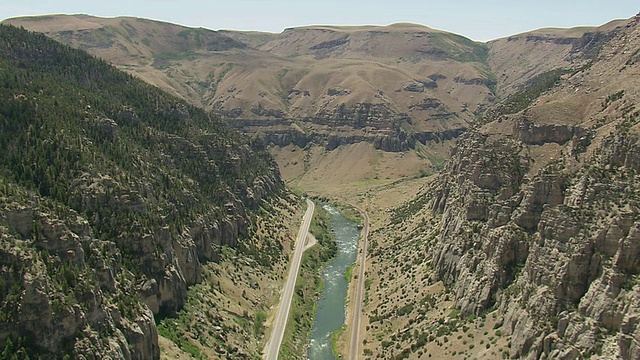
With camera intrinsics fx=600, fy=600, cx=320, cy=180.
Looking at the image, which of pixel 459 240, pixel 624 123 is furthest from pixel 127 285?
pixel 624 123

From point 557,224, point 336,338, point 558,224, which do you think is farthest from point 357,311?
point 558,224

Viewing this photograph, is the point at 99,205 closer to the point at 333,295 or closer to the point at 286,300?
the point at 286,300

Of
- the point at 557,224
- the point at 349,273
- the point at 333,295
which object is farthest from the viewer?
the point at 349,273

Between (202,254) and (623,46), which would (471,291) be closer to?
(202,254)

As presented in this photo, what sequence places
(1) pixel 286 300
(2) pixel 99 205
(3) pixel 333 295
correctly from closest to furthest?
(2) pixel 99 205
(1) pixel 286 300
(3) pixel 333 295

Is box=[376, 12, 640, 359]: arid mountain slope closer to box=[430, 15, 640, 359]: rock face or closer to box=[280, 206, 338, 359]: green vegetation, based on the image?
box=[430, 15, 640, 359]: rock face

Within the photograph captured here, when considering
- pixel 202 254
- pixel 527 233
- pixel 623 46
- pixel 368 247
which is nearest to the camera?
pixel 527 233
